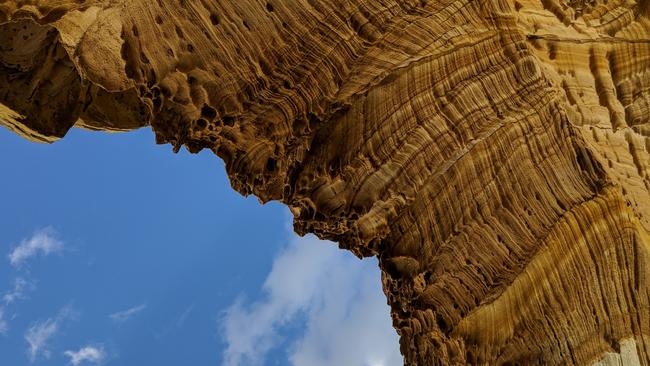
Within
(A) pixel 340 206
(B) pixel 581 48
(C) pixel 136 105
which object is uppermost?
(B) pixel 581 48

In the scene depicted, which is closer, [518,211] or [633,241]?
[633,241]

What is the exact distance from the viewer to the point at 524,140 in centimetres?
455

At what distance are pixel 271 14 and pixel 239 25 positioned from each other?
21 cm

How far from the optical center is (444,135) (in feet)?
15.1

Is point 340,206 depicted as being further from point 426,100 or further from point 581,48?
point 581,48

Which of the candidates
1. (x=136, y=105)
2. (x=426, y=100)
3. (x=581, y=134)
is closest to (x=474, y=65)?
(x=426, y=100)

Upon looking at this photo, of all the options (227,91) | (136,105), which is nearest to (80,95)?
(136,105)

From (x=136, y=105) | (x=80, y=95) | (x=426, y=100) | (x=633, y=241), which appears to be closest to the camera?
(x=633, y=241)

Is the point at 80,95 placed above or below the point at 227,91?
below

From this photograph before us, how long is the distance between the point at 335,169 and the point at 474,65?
4.03ft

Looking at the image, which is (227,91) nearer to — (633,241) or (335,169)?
(335,169)

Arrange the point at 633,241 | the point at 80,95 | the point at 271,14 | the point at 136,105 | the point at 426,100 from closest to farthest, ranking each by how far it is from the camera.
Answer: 1. the point at 271,14
2. the point at 633,241
3. the point at 426,100
4. the point at 80,95
5. the point at 136,105

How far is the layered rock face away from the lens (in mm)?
4023

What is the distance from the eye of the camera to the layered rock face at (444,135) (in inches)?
158
